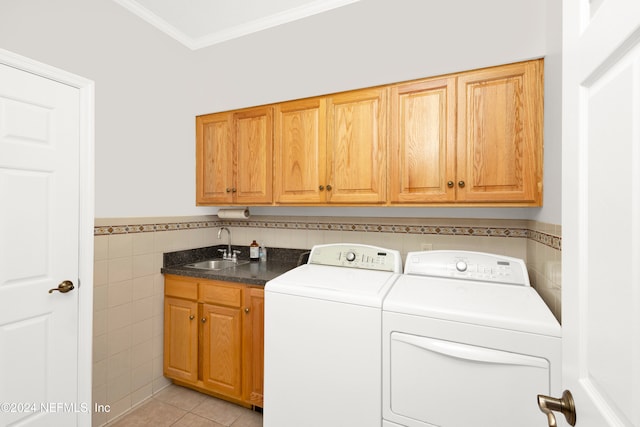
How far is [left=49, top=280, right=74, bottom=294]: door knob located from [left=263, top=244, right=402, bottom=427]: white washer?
1.20 metres

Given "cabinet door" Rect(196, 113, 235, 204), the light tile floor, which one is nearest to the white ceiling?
"cabinet door" Rect(196, 113, 235, 204)

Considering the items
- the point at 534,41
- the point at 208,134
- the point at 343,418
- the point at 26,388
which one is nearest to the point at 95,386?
the point at 26,388

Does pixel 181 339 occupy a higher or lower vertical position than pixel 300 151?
lower

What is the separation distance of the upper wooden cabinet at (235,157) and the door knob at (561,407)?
1.85 meters

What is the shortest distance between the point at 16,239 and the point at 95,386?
104cm

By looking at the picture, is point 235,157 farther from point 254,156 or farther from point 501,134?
point 501,134

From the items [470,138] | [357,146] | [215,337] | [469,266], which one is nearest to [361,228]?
[357,146]

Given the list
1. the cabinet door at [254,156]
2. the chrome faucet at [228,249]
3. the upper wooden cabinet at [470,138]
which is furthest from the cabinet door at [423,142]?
the chrome faucet at [228,249]

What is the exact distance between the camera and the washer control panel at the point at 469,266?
1.61 meters

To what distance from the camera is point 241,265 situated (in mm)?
2416

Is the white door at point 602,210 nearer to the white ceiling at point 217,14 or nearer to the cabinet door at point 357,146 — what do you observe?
the cabinet door at point 357,146

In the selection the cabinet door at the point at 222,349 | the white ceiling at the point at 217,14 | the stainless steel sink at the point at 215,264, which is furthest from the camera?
the stainless steel sink at the point at 215,264

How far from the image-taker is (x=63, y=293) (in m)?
1.69

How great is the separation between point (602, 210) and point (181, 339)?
2.50 m
